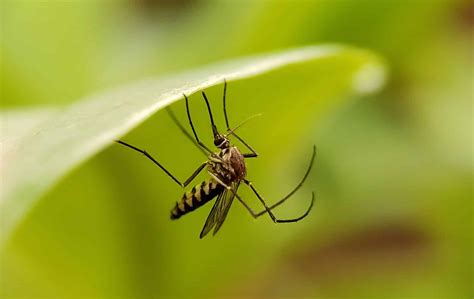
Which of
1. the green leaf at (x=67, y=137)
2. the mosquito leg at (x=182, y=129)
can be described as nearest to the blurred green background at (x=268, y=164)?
the mosquito leg at (x=182, y=129)

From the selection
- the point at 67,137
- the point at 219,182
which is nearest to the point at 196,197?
the point at 219,182

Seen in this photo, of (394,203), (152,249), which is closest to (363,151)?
(394,203)

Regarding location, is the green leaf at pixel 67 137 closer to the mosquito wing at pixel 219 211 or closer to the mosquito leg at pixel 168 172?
the mosquito leg at pixel 168 172

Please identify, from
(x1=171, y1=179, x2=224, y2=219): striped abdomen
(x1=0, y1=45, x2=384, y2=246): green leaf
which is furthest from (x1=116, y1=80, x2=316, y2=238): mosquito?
(x1=0, y1=45, x2=384, y2=246): green leaf

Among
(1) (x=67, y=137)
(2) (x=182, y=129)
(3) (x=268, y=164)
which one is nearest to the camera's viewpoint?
(1) (x=67, y=137)

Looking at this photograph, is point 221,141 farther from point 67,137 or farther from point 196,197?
point 67,137

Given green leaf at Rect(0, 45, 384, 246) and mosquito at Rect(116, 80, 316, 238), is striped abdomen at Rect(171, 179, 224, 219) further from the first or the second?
green leaf at Rect(0, 45, 384, 246)
